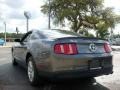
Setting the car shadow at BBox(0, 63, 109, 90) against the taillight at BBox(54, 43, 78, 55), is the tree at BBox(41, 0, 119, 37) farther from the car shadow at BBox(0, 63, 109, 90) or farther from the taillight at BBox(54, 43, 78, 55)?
the taillight at BBox(54, 43, 78, 55)

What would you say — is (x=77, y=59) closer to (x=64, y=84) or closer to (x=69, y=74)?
(x=69, y=74)

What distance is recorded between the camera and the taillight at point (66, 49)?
21.2ft

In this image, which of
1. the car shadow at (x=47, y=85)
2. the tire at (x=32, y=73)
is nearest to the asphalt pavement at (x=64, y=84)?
the car shadow at (x=47, y=85)

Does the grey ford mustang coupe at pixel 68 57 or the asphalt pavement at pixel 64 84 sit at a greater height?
the grey ford mustang coupe at pixel 68 57

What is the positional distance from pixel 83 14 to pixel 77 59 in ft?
96.3

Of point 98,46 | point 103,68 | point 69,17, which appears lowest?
point 103,68

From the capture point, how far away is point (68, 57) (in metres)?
6.39

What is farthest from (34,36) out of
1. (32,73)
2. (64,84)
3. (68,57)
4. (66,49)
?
(68,57)

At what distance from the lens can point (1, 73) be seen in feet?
30.2

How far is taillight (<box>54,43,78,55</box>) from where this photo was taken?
6.45 metres

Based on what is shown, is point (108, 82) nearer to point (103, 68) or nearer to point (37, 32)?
point (103, 68)

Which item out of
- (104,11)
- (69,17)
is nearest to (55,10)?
(69,17)

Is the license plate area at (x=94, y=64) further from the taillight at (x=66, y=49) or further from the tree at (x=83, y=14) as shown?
the tree at (x=83, y=14)

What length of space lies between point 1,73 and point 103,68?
375cm
